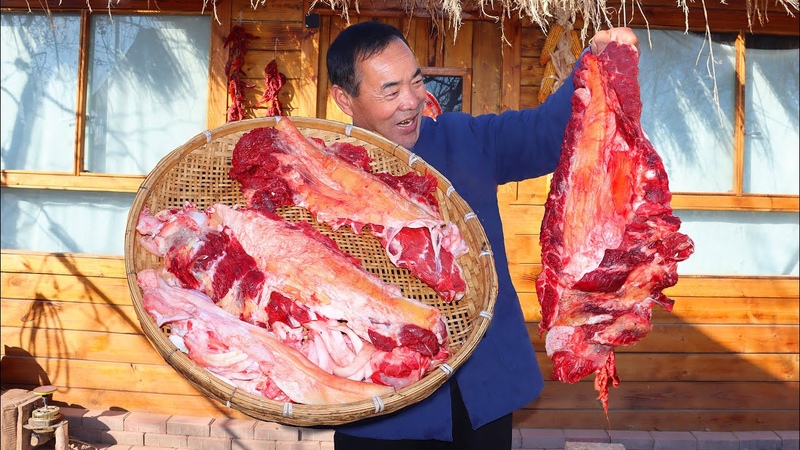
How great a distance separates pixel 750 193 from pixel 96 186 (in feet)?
17.7

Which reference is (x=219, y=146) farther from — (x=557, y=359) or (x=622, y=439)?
(x=622, y=439)

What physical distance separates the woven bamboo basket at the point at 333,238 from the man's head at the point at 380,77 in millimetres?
130

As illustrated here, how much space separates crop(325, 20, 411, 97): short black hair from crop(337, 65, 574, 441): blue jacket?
398 millimetres

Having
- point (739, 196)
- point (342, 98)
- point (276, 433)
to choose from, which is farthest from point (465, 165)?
point (739, 196)

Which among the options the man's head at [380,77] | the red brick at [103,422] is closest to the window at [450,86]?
the man's head at [380,77]

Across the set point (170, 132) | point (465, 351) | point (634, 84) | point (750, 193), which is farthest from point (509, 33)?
point (465, 351)

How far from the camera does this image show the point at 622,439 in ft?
19.0

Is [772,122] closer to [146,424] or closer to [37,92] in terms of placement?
[146,424]

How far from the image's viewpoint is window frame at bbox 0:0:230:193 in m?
5.84

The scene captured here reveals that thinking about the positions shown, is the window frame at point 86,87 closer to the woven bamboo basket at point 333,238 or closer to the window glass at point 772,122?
the woven bamboo basket at point 333,238

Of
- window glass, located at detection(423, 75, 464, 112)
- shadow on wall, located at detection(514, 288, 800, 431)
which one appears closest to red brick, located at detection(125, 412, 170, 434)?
shadow on wall, located at detection(514, 288, 800, 431)

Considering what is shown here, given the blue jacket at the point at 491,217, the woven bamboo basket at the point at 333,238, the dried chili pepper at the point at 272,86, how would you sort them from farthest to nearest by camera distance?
the dried chili pepper at the point at 272,86, the blue jacket at the point at 491,217, the woven bamboo basket at the point at 333,238

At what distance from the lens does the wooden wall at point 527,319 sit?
19.0 ft

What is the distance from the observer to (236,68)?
5707 millimetres
